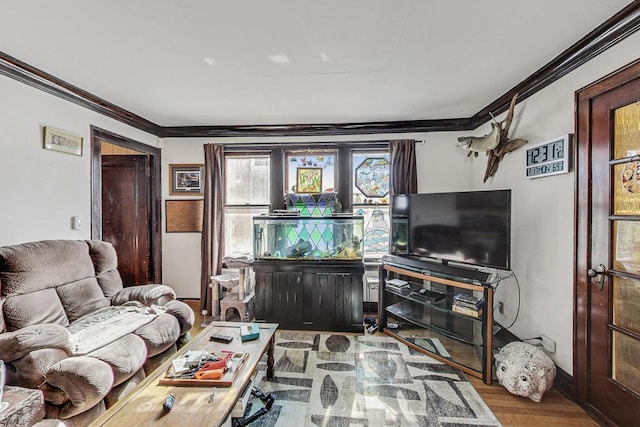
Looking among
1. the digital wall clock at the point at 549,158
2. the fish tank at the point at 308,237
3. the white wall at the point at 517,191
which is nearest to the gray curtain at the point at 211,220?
the fish tank at the point at 308,237

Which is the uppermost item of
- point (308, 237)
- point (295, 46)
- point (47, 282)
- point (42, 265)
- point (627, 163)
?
point (295, 46)

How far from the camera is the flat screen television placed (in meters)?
2.48

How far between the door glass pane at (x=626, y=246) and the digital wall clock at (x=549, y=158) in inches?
21.8

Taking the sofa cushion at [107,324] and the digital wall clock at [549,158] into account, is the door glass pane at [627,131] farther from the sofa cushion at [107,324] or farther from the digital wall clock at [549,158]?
the sofa cushion at [107,324]

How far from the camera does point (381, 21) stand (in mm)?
1714

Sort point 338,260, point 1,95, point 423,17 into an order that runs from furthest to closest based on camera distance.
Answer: point 338,260, point 1,95, point 423,17

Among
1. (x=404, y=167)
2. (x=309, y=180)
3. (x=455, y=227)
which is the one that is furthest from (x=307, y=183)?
(x=455, y=227)

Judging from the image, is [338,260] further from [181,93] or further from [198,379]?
[181,93]

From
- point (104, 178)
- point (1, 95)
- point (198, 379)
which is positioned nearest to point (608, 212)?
point (198, 379)

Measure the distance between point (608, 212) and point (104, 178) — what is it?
5.27m

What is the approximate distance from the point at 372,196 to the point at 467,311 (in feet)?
6.09

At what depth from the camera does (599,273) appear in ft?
6.11

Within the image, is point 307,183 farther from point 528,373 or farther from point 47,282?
point 528,373

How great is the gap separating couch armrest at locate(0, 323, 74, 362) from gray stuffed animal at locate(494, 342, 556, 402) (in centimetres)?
298
